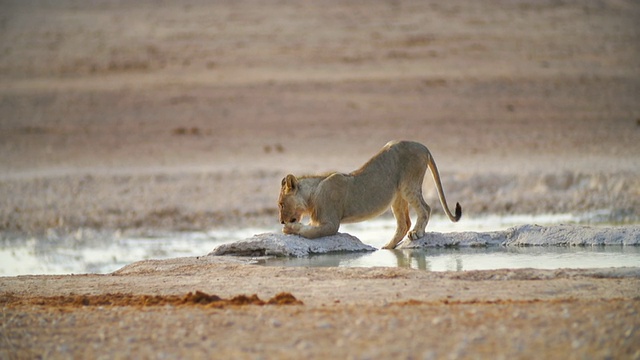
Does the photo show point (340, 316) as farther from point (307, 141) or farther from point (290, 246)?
point (307, 141)

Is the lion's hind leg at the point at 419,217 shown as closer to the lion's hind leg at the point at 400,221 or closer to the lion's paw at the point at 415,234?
the lion's paw at the point at 415,234

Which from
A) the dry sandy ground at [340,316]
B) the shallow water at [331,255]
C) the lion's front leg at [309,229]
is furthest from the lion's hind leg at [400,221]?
the dry sandy ground at [340,316]

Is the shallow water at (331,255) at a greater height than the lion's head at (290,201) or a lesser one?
lesser

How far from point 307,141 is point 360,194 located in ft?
48.7

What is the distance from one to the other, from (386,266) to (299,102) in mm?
20241

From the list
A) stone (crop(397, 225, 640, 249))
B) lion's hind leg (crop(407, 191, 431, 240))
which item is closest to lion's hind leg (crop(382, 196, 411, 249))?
stone (crop(397, 225, 640, 249))

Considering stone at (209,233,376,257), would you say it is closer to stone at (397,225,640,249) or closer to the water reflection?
the water reflection

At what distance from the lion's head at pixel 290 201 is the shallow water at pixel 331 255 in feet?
1.62

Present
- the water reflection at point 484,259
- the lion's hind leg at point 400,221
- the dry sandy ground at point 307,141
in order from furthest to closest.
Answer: the lion's hind leg at point 400,221 → the water reflection at point 484,259 → the dry sandy ground at point 307,141

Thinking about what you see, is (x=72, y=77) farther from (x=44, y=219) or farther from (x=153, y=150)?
(x=44, y=219)

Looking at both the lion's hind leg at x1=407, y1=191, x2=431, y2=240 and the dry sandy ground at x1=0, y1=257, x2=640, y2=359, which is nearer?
the dry sandy ground at x1=0, y1=257, x2=640, y2=359

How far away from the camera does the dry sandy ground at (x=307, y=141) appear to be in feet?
23.6

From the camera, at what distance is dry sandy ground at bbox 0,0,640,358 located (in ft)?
23.6

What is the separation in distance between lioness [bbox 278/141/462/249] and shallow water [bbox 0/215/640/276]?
0.37 m
